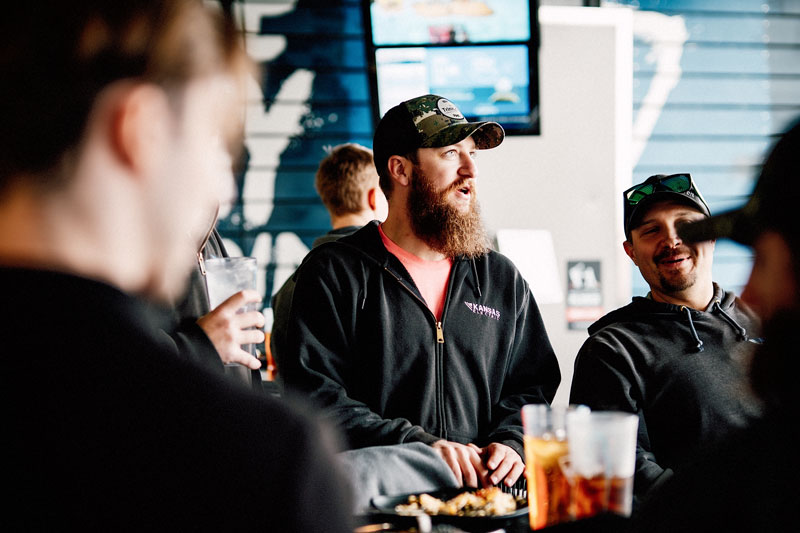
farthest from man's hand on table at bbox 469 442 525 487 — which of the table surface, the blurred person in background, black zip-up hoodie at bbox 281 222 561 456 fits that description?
the blurred person in background

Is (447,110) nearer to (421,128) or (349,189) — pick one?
(421,128)

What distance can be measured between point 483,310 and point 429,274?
234 mm

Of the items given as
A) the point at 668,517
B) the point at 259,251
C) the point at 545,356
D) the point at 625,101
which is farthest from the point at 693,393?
the point at 259,251

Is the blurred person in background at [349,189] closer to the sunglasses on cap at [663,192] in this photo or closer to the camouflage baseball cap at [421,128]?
the camouflage baseball cap at [421,128]

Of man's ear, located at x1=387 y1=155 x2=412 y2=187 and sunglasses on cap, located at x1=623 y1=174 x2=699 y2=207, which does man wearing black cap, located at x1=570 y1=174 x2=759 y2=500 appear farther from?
man's ear, located at x1=387 y1=155 x2=412 y2=187

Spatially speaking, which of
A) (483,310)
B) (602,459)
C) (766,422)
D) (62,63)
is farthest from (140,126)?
(483,310)

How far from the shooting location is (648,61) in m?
4.80

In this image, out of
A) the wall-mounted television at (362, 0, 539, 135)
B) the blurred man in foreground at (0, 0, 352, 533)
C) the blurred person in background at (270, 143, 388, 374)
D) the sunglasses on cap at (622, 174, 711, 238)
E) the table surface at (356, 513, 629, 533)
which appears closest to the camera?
the blurred man in foreground at (0, 0, 352, 533)

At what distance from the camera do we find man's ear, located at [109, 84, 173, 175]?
2.06ft

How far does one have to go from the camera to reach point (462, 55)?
12.0 feet

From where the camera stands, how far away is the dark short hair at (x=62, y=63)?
1.95ft

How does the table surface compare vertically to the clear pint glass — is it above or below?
below

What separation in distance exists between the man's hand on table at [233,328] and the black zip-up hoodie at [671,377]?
3.76 feet

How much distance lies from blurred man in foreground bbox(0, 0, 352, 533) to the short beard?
1.70 metres
